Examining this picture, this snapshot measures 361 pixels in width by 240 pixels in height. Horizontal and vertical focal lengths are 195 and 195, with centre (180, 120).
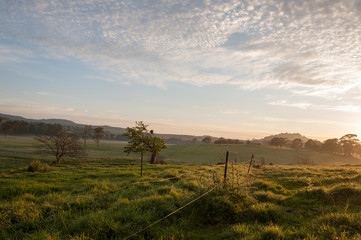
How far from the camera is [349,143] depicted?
91.8m

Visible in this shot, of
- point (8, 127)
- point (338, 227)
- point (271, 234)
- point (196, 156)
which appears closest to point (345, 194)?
point (338, 227)

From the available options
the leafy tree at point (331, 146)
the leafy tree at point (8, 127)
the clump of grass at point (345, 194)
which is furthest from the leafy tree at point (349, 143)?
the leafy tree at point (8, 127)

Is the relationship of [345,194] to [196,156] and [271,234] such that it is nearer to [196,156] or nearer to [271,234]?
[271,234]

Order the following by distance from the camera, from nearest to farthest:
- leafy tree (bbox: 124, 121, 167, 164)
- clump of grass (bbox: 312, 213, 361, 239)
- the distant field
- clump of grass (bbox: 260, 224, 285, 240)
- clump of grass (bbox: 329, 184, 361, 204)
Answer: clump of grass (bbox: 312, 213, 361, 239) < clump of grass (bbox: 260, 224, 285, 240) < clump of grass (bbox: 329, 184, 361, 204) < leafy tree (bbox: 124, 121, 167, 164) < the distant field

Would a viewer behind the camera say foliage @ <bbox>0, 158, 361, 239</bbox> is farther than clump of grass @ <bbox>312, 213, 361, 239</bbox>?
Yes

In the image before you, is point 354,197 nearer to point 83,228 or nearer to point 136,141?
point 83,228

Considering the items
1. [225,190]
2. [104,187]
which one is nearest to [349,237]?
[225,190]

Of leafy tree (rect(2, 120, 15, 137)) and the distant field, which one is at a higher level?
leafy tree (rect(2, 120, 15, 137))

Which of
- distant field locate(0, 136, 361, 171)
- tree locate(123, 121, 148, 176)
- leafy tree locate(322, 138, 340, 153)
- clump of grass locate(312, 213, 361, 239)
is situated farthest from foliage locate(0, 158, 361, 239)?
leafy tree locate(322, 138, 340, 153)

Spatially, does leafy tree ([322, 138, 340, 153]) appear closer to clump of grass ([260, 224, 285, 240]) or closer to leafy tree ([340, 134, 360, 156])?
leafy tree ([340, 134, 360, 156])

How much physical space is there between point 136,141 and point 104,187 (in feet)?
68.2

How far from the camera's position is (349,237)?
440cm

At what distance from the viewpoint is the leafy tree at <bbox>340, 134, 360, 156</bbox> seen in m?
91.6

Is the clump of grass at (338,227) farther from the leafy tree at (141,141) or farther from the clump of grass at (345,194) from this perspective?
the leafy tree at (141,141)
